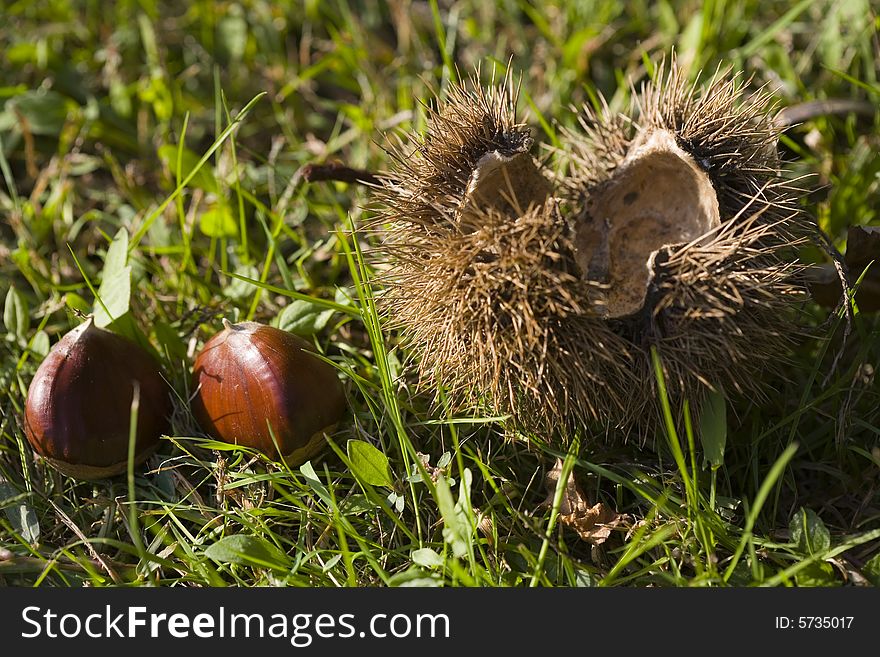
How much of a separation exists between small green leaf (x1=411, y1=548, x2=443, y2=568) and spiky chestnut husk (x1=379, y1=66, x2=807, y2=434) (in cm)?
43

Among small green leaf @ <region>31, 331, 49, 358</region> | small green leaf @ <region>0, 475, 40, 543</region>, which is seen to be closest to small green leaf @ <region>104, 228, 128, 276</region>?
small green leaf @ <region>31, 331, 49, 358</region>

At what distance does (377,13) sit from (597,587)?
9.66 ft

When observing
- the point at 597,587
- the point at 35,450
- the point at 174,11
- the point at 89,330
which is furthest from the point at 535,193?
the point at 174,11

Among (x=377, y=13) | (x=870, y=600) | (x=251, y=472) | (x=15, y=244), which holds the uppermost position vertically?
(x=377, y=13)

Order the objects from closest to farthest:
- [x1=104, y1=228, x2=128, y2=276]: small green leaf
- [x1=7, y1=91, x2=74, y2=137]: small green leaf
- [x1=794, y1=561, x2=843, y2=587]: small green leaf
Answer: [x1=794, y1=561, x2=843, y2=587]: small green leaf
[x1=104, y1=228, x2=128, y2=276]: small green leaf
[x1=7, y1=91, x2=74, y2=137]: small green leaf

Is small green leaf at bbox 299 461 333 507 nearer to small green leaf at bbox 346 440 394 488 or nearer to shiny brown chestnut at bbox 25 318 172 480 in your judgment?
small green leaf at bbox 346 440 394 488

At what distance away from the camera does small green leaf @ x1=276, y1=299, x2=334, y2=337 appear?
263cm

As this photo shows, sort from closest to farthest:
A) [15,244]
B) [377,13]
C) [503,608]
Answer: [503,608]
[15,244]
[377,13]

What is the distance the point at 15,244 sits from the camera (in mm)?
3250

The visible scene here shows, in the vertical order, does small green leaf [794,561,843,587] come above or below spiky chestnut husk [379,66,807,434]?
below

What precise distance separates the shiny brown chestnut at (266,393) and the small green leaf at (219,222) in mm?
718

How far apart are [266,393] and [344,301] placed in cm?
52

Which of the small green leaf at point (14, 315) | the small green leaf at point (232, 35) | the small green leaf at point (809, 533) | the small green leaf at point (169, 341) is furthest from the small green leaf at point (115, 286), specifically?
the small green leaf at point (809, 533)

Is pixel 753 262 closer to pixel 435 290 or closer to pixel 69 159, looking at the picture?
pixel 435 290
